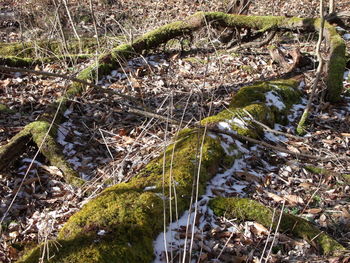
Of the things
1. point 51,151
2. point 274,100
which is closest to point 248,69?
point 274,100

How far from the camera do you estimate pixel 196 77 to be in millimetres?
6797

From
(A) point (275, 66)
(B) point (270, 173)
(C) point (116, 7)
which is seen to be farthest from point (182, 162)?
(C) point (116, 7)

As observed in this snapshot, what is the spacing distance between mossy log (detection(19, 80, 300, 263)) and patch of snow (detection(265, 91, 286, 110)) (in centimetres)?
180

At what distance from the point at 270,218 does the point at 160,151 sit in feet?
4.72

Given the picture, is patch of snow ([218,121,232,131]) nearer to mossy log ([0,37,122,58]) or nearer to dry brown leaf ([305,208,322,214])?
dry brown leaf ([305,208,322,214])

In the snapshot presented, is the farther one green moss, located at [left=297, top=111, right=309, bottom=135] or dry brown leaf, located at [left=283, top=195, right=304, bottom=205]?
A: green moss, located at [left=297, top=111, right=309, bottom=135]

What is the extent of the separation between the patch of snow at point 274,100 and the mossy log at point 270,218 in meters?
2.49

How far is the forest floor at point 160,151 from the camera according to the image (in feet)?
9.82

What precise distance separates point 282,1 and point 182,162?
11.6 m

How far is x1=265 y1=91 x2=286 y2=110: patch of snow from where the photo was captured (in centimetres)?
545

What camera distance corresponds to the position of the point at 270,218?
3.14m

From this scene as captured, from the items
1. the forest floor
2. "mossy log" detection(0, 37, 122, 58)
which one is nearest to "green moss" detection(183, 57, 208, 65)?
the forest floor

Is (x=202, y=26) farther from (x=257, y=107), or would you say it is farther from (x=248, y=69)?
(x=257, y=107)

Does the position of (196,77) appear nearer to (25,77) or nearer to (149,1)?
(25,77)
